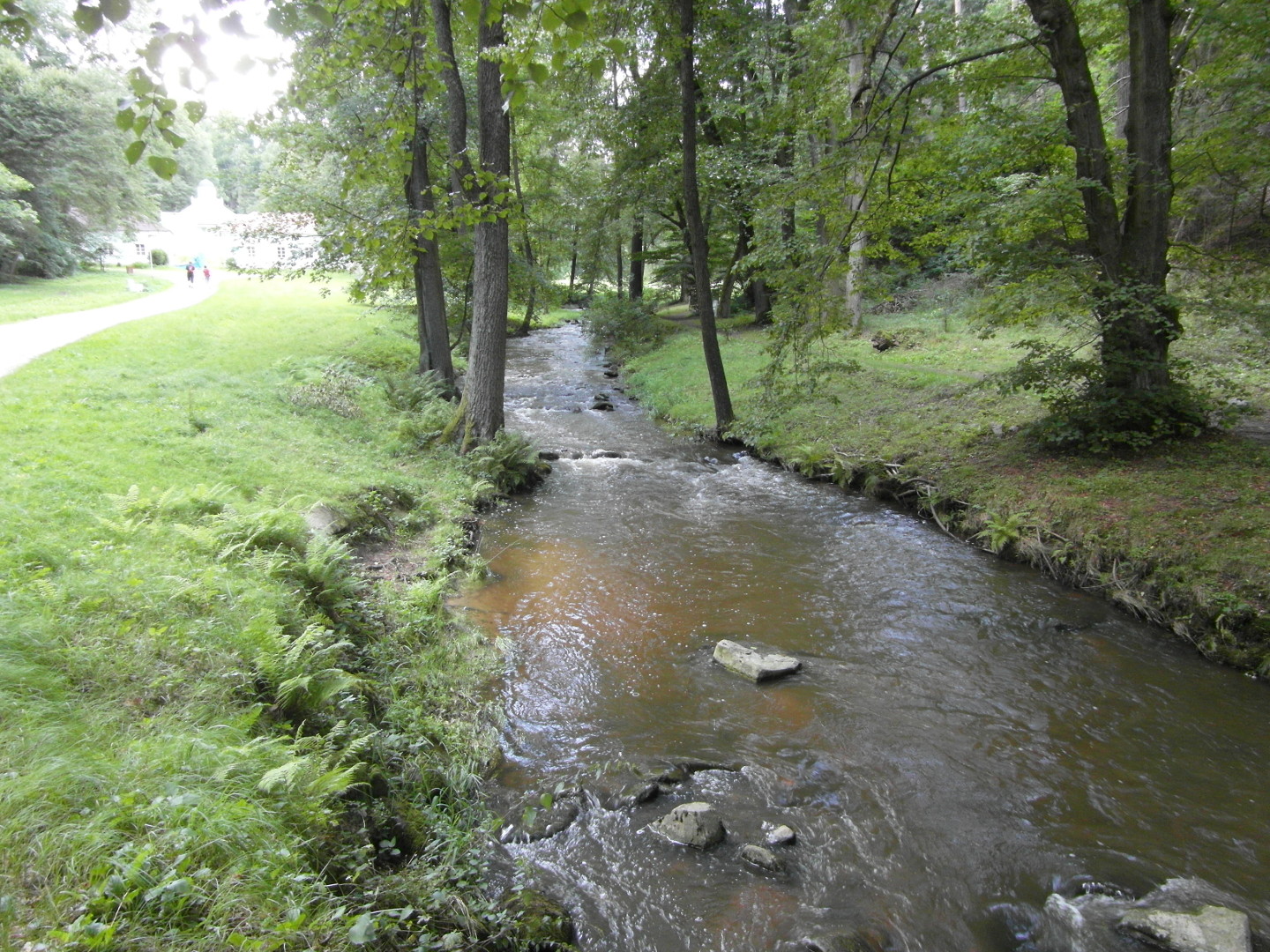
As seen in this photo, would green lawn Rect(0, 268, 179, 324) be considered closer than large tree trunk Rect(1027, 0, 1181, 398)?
No

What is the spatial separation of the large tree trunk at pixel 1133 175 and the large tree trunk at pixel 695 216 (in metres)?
6.47

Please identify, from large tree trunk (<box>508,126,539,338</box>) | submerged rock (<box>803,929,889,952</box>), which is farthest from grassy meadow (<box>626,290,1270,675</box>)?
large tree trunk (<box>508,126,539,338</box>)

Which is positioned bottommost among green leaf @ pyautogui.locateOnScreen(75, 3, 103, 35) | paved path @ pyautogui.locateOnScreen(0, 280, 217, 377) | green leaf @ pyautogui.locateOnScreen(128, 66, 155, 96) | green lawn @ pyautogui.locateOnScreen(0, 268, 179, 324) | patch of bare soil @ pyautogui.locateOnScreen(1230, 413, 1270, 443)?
patch of bare soil @ pyautogui.locateOnScreen(1230, 413, 1270, 443)

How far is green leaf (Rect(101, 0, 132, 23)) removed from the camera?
2283 mm

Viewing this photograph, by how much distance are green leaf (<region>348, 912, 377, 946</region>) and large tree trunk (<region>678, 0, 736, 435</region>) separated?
13.3 m

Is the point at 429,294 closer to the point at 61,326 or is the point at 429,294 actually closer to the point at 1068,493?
the point at 61,326

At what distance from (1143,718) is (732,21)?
1513cm

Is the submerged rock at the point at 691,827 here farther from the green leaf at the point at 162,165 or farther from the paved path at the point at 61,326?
the paved path at the point at 61,326

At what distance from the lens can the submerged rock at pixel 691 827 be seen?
4254mm

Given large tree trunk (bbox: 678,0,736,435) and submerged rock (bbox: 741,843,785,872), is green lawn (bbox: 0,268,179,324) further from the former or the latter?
submerged rock (bbox: 741,843,785,872)

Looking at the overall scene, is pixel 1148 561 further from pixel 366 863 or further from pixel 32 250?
pixel 32 250

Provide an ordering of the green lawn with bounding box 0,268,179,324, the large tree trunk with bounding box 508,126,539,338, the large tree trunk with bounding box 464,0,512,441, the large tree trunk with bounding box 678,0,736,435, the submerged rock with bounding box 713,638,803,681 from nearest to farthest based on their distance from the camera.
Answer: the submerged rock with bounding box 713,638,803,681 → the large tree trunk with bounding box 464,0,512,441 → the large tree trunk with bounding box 678,0,736,435 → the green lawn with bounding box 0,268,179,324 → the large tree trunk with bounding box 508,126,539,338

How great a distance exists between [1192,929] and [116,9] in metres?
6.50

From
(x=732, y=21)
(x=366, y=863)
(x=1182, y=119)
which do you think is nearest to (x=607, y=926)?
(x=366, y=863)
